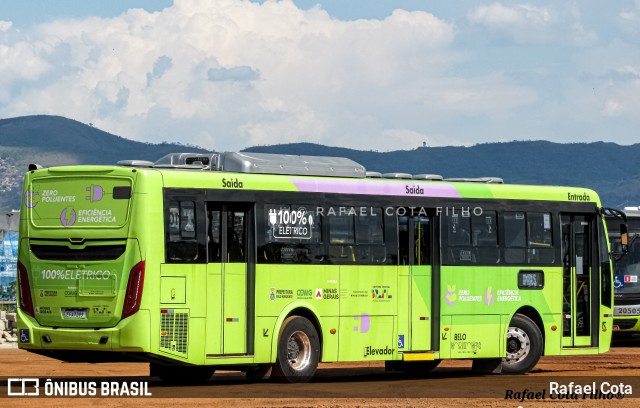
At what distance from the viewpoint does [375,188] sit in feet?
76.7

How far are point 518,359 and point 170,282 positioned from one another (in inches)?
312

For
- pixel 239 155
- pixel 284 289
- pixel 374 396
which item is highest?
pixel 239 155

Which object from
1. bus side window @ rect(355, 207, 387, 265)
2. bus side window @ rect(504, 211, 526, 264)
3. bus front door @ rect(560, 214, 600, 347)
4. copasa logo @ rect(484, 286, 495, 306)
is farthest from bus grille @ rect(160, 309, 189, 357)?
bus front door @ rect(560, 214, 600, 347)

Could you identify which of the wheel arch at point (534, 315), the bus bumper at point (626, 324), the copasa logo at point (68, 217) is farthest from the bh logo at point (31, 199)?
the bus bumper at point (626, 324)

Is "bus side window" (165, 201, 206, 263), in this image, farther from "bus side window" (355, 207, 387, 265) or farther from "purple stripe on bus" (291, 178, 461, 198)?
"bus side window" (355, 207, 387, 265)

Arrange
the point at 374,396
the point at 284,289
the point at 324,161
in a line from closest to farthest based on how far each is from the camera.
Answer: the point at 374,396 → the point at 284,289 → the point at 324,161

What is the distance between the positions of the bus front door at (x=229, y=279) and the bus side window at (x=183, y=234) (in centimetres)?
28

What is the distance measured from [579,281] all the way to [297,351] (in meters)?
6.59

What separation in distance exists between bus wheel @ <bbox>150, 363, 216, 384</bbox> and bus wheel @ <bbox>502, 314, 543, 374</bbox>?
225 inches

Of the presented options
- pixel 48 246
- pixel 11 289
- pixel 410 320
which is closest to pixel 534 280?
pixel 410 320

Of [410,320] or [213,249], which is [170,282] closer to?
[213,249]

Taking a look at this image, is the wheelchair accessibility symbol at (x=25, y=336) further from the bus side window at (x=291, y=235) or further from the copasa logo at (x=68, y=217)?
the bus side window at (x=291, y=235)

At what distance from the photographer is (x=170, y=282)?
20.2m

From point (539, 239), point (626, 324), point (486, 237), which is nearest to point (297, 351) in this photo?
point (486, 237)
